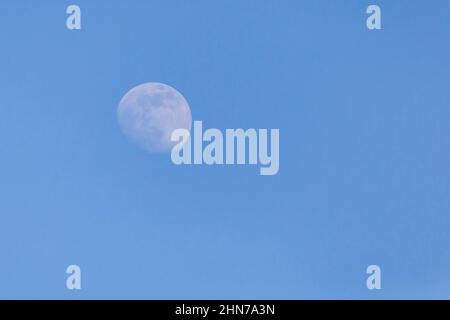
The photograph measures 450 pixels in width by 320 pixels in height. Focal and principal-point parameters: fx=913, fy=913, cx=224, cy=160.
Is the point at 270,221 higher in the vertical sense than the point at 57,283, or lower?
higher

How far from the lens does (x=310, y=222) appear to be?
11.2 ft

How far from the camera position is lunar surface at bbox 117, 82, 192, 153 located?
3414mm

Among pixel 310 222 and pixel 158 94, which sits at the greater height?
pixel 158 94

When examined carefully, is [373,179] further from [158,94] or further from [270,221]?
[158,94]

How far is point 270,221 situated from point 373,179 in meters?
0.42

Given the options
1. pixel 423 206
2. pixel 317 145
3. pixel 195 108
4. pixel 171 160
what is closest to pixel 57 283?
pixel 171 160

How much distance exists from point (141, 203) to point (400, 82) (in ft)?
3.51

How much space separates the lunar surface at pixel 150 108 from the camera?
11.2 feet

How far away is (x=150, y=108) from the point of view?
343 cm

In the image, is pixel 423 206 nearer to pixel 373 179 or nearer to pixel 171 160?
pixel 373 179
